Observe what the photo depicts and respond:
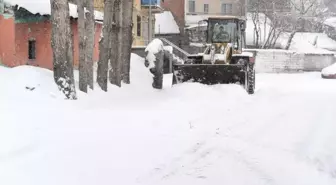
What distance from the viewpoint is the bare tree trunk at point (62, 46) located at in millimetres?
11781

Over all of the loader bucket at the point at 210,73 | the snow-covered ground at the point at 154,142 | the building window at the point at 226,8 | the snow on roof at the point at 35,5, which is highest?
the building window at the point at 226,8

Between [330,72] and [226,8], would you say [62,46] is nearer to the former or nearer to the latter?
[330,72]

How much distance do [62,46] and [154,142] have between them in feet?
16.1

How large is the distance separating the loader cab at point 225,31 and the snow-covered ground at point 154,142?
24.4ft

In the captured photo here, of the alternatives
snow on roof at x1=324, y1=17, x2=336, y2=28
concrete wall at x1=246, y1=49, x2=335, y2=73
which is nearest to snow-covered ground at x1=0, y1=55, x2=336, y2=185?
concrete wall at x1=246, y1=49, x2=335, y2=73

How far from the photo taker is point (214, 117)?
1122cm

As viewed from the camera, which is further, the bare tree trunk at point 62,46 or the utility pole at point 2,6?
the utility pole at point 2,6

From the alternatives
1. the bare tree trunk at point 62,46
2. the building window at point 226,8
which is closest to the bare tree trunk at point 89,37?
the bare tree trunk at point 62,46

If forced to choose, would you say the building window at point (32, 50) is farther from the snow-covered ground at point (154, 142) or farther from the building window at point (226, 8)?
the building window at point (226, 8)

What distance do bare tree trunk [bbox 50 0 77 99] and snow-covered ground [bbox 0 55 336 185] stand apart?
0.30 meters

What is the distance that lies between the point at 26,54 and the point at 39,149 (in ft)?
32.1

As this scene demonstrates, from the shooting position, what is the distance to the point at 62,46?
11992 millimetres

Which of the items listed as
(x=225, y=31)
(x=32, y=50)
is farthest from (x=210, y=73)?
(x=32, y=50)

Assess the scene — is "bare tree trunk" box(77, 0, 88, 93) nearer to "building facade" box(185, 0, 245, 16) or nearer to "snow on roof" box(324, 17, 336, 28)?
"building facade" box(185, 0, 245, 16)
